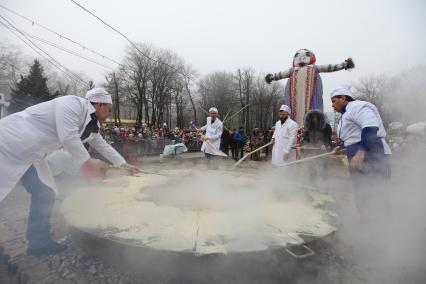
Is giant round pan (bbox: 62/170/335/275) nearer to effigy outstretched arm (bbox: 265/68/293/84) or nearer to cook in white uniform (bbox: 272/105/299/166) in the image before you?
cook in white uniform (bbox: 272/105/299/166)

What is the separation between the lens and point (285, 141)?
4879 mm

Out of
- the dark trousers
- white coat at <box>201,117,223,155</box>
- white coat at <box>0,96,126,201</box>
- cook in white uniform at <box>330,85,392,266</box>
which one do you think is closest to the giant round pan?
Answer: the dark trousers

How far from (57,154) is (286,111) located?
4275mm

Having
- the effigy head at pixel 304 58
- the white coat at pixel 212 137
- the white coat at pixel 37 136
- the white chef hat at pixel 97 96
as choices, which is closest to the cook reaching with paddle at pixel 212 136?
the white coat at pixel 212 137

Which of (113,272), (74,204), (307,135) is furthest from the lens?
(307,135)

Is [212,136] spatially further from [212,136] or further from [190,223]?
[190,223]

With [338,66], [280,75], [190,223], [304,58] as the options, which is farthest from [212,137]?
[190,223]

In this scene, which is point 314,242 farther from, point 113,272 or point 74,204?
point 74,204

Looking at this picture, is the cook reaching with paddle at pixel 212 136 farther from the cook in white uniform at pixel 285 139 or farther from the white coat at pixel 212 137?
the cook in white uniform at pixel 285 139

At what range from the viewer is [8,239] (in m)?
2.75

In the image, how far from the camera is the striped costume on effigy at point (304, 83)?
6250 mm

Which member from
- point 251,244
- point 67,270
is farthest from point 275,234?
point 67,270

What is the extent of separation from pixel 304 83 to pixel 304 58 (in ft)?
2.14

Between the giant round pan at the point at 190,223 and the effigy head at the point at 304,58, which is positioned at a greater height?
the effigy head at the point at 304,58
